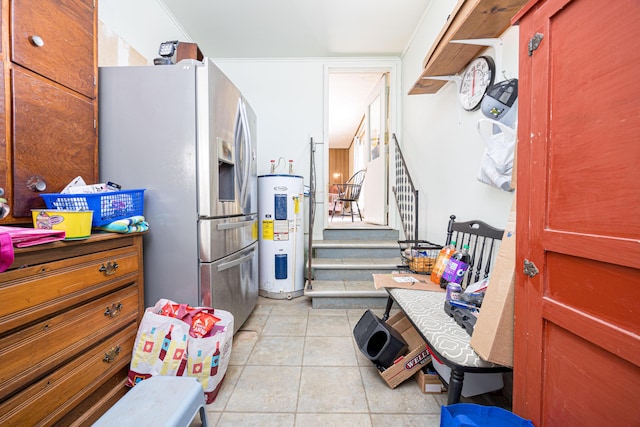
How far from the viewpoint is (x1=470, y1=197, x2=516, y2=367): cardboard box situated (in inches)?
37.2

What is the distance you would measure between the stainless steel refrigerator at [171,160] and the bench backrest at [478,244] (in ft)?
5.47

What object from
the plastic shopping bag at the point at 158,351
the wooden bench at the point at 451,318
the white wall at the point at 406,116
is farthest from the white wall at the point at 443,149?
the plastic shopping bag at the point at 158,351

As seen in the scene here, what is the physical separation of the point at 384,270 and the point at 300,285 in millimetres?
925

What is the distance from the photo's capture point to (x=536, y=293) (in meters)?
0.84

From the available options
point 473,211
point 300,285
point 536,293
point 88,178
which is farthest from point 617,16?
point 300,285

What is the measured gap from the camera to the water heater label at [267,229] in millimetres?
2789

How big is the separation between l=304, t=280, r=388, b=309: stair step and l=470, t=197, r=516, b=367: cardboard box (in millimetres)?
1497

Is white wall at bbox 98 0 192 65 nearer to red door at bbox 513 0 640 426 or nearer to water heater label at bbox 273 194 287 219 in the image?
water heater label at bbox 273 194 287 219

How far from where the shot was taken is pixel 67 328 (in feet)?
3.27

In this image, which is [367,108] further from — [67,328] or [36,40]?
[67,328]

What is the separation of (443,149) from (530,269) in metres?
1.61

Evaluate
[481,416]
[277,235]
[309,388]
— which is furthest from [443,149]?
[309,388]

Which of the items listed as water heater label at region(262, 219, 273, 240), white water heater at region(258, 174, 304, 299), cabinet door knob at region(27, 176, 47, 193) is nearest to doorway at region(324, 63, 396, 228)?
white water heater at region(258, 174, 304, 299)

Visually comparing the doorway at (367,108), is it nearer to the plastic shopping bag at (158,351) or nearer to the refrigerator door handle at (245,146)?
the refrigerator door handle at (245,146)
